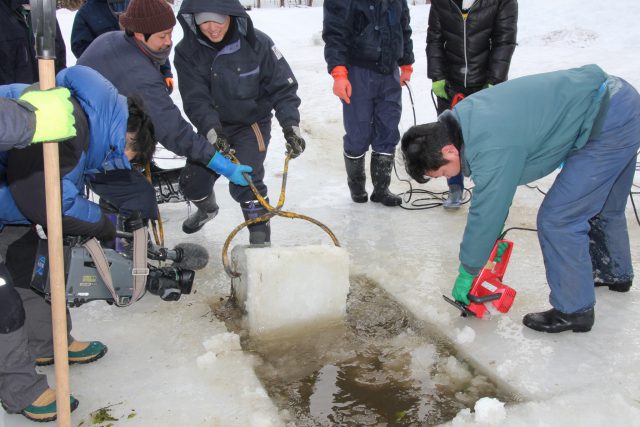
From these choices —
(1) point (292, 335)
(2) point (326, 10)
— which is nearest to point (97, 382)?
(1) point (292, 335)

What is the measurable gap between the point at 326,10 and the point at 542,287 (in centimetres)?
263

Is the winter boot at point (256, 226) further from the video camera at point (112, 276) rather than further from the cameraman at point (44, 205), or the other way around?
the cameraman at point (44, 205)

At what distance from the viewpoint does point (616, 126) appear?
2.96m

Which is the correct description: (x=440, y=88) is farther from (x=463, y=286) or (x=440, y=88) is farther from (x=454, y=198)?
(x=463, y=286)

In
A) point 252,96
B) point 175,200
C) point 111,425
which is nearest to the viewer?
point 111,425

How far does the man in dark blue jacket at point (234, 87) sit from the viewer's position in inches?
142

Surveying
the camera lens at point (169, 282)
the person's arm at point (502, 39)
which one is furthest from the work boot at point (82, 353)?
the person's arm at point (502, 39)

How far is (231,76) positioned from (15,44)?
4.95 feet

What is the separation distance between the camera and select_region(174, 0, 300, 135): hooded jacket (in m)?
3.69

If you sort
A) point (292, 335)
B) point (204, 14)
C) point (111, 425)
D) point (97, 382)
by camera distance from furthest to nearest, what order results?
point (204, 14), point (292, 335), point (97, 382), point (111, 425)

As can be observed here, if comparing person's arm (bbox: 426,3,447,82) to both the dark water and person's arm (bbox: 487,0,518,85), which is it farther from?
the dark water

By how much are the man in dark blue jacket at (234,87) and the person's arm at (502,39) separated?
65.0 inches

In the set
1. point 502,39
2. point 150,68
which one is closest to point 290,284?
point 150,68

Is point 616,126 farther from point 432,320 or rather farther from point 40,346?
point 40,346
